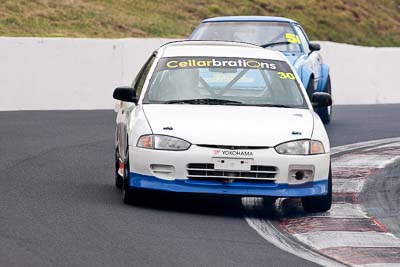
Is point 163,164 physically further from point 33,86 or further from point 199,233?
point 33,86

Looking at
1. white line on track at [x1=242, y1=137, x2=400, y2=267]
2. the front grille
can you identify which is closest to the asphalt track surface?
white line on track at [x1=242, y1=137, x2=400, y2=267]

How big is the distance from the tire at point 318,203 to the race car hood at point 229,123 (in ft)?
1.75

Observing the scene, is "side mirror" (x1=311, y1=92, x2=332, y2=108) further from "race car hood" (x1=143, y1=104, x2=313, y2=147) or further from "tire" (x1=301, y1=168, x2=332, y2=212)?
"tire" (x1=301, y1=168, x2=332, y2=212)

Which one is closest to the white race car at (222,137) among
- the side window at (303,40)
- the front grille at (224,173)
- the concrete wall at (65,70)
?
the front grille at (224,173)

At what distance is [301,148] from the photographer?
1073cm

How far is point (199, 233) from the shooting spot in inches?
378

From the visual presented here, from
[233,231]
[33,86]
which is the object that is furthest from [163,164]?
[33,86]

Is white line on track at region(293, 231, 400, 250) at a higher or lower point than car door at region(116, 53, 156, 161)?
lower

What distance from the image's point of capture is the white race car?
10531 mm

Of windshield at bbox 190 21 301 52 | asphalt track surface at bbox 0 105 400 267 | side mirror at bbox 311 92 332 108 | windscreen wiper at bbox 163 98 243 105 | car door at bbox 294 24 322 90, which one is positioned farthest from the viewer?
windshield at bbox 190 21 301 52

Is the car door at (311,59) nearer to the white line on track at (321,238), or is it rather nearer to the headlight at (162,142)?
the white line on track at (321,238)

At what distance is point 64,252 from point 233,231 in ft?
5.79

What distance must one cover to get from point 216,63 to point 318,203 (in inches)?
68.2

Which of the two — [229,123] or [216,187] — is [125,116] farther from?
[216,187]
